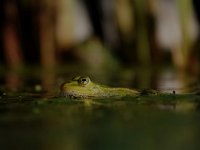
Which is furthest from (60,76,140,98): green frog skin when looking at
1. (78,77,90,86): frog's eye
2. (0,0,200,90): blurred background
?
(0,0,200,90): blurred background

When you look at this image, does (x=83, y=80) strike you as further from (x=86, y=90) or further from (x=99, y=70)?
(x=99, y=70)

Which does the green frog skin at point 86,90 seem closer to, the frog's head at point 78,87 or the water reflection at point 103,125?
the frog's head at point 78,87

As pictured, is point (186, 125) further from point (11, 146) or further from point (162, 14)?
point (162, 14)

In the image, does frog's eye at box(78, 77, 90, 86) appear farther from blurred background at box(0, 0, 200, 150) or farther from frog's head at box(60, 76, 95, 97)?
blurred background at box(0, 0, 200, 150)

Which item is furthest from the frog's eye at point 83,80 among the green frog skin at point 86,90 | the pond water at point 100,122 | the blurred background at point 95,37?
the blurred background at point 95,37

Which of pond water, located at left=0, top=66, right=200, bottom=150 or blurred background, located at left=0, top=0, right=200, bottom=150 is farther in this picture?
blurred background, located at left=0, top=0, right=200, bottom=150

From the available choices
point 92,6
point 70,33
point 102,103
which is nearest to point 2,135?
point 102,103
